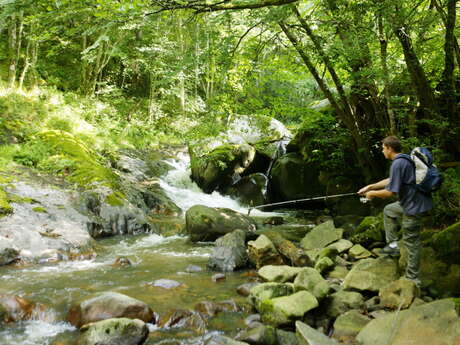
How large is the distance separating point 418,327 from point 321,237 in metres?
4.34

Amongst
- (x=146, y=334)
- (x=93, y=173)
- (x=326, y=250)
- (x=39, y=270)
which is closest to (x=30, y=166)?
(x=93, y=173)

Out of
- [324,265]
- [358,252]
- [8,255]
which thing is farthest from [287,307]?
[8,255]

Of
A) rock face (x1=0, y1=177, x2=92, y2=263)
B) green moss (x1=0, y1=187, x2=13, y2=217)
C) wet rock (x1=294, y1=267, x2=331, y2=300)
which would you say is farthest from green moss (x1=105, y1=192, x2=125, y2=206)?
wet rock (x1=294, y1=267, x2=331, y2=300)

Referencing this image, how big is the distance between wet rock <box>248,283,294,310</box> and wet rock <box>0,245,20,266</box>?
4562mm

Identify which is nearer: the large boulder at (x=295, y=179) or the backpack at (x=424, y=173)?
the backpack at (x=424, y=173)

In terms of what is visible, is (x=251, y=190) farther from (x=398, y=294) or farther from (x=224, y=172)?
(x=398, y=294)

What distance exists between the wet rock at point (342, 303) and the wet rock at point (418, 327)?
26.4 inches

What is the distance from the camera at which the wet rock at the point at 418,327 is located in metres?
3.22

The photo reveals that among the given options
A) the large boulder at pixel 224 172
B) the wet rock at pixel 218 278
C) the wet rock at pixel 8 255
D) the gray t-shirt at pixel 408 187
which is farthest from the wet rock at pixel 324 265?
the large boulder at pixel 224 172

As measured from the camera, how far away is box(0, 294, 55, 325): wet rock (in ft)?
14.3

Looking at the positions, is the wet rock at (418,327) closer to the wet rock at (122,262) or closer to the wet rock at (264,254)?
the wet rock at (264,254)

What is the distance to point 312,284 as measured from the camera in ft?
15.6

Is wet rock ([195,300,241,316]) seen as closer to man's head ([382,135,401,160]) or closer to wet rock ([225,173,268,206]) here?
man's head ([382,135,401,160])

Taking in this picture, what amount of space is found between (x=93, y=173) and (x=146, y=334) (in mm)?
7096
